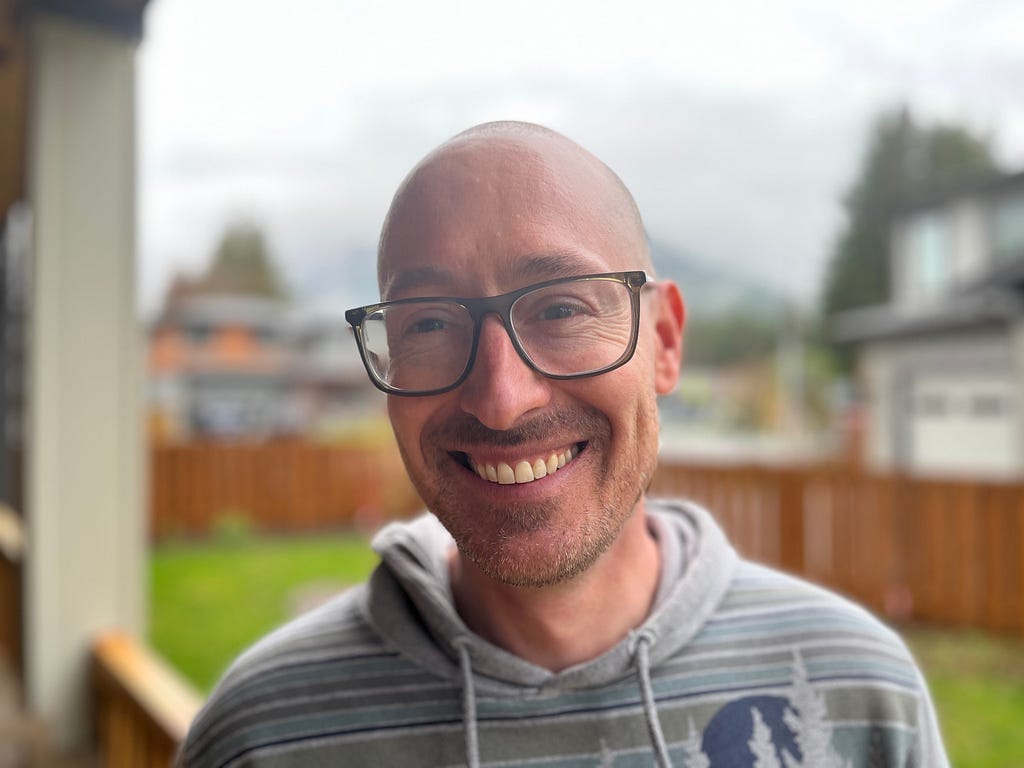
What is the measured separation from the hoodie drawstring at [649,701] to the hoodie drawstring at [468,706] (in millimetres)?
111

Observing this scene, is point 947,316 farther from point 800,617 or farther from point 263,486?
point 800,617

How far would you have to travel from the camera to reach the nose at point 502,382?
1.47 ft

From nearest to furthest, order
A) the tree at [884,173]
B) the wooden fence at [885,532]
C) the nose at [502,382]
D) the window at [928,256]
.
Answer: the nose at [502,382] → the wooden fence at [885,532] → the window at [928,256] → the tree at [884,173]

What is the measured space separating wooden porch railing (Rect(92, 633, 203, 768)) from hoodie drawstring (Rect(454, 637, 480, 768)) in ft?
3.62

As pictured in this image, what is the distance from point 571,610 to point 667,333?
0.19m

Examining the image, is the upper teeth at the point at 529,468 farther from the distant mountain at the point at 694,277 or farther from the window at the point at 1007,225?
the window at the point at 1007,225

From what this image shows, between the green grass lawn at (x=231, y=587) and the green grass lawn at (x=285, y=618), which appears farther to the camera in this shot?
the green grass lawn at (x=231, y=587)

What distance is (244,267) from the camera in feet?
88.3

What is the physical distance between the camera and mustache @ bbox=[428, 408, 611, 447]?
0.46 m

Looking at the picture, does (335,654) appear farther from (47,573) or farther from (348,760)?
(47,573)

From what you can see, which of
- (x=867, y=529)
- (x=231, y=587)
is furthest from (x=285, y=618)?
(x=867, y=529)

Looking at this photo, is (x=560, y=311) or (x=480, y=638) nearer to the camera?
(x=560, y=311)

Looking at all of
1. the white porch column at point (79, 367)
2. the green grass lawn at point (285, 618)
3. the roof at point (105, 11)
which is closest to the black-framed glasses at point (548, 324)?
the green grass lawn at point (285, 618)

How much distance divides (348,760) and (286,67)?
62 cm
